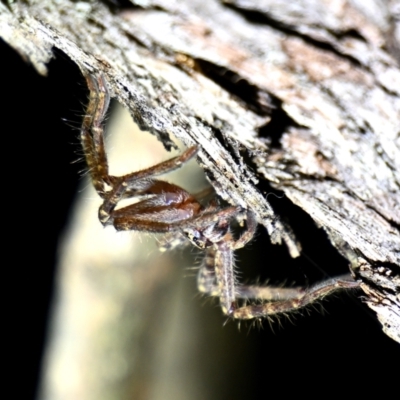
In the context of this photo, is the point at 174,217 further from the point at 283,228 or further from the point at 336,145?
the point at 336,145

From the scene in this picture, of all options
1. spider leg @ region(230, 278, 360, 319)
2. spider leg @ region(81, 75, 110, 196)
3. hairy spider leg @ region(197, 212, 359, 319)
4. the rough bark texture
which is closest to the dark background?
hairy spider leg @ region(197, 212, 359, 319)

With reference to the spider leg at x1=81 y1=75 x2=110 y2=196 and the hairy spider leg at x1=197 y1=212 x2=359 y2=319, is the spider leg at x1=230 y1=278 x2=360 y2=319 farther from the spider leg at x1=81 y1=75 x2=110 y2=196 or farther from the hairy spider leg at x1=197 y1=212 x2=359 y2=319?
the spider leg at x1=81 y1=75 x2=110 y2=196

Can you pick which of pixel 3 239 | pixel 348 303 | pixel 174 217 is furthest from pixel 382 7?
pixel 3 239

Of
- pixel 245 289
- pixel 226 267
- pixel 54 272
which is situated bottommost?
pixel 54 272

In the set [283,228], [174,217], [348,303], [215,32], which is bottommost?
[348,303]

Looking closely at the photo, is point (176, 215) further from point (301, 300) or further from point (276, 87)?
point (276, 87)

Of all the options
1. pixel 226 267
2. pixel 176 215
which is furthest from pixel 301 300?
pixel 176 215
